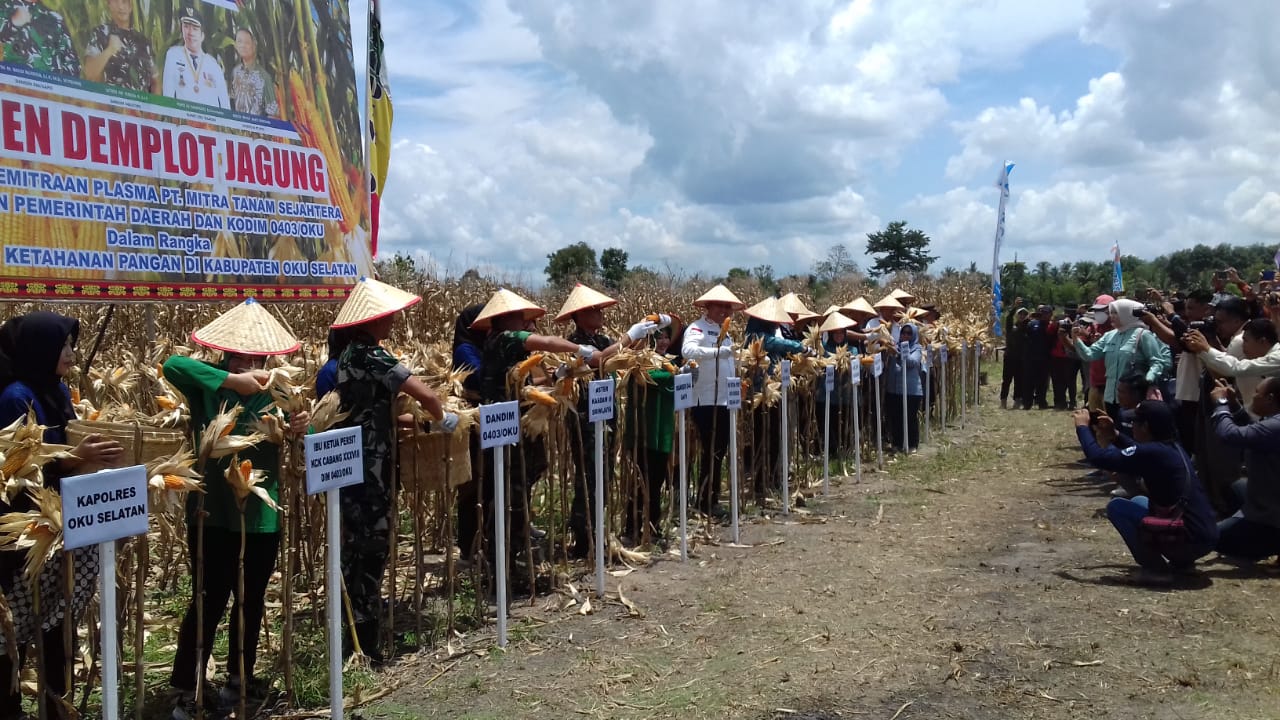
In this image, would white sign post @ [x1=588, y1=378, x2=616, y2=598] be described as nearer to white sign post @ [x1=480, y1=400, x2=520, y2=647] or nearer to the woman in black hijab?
white sign post @ [x1=480, y1=400, x2=520, y2=647]

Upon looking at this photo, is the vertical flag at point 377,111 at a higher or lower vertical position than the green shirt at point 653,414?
higher

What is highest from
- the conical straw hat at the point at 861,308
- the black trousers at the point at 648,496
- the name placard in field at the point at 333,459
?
the conical straw hat at the point at 861,308

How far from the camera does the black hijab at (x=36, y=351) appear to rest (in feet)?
11.1

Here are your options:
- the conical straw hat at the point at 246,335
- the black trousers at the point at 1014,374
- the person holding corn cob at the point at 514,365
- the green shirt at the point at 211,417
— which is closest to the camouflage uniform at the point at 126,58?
→ the person holding corn cob at the point at 514,365

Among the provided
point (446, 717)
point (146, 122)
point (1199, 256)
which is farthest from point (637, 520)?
point (1199, 256)

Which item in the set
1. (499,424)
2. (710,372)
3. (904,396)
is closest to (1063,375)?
(904,396)

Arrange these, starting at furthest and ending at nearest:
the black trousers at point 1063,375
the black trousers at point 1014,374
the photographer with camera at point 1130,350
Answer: the black trousers at point 1014,374
the black trousers at point 1063,375
the photographer with camera at point 1130,350

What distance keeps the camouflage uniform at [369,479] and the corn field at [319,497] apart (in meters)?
0.09

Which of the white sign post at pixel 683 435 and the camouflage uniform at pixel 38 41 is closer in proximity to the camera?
the white sign post at pixel 683 435

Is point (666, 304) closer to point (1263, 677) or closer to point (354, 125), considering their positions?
point (354, 125)

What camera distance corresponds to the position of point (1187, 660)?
446cm

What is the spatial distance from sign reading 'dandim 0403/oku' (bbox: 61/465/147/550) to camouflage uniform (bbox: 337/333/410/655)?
1.64m

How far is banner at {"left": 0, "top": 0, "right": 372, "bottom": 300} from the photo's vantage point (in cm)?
672

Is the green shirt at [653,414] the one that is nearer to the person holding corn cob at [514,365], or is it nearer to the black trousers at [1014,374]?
the person holding corn cob at [514,365]
